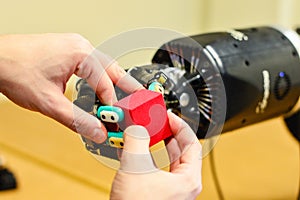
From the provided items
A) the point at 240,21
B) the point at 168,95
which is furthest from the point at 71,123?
the point at 240,21

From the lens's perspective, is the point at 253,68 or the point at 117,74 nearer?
the point at 117,74

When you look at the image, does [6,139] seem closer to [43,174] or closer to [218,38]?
[43,174]

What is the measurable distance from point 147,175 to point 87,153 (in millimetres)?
459

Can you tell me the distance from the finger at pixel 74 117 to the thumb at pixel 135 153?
36mm

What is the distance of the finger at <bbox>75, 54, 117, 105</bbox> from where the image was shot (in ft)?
1.63

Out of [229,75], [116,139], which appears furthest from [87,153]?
[116,139]

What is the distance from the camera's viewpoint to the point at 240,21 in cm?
143

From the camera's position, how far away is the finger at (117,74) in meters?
0.51

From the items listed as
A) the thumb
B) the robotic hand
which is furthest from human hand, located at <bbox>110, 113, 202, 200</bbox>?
the robotic hand

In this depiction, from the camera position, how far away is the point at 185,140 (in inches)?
19.5

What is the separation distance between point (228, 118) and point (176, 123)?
0.19 metres

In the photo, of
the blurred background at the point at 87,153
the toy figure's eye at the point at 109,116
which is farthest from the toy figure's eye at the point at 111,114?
the blurred background at the point at 87,153

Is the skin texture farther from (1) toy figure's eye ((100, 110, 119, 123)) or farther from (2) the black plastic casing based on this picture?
(2) the black plastic casing

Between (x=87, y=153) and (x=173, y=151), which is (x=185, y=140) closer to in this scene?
(x=173, y=151)
